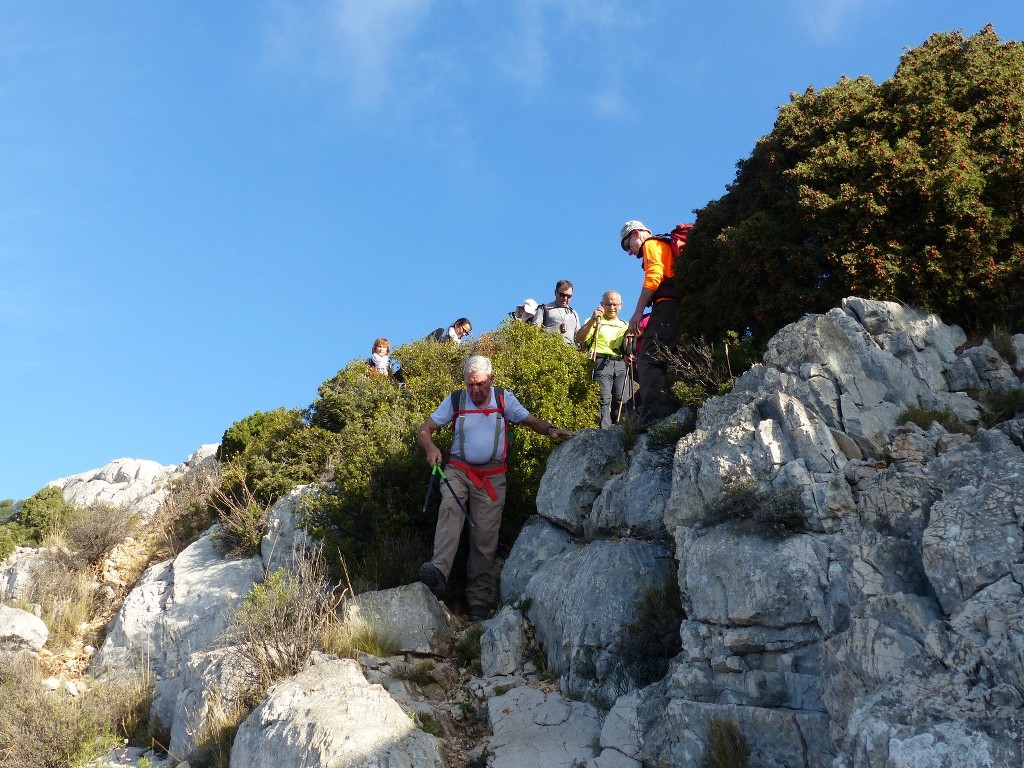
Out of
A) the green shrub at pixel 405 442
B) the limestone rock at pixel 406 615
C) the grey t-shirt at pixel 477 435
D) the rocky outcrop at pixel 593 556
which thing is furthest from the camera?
the green shrub at pixel 405 442

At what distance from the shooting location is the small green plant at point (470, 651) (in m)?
8.20

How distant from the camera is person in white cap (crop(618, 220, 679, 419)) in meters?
9.72

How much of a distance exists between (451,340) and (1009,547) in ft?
37.5

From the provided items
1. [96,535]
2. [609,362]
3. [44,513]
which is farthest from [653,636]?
[44,513]

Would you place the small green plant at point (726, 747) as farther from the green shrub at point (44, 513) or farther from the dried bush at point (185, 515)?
the green shrub at point (44, 513)

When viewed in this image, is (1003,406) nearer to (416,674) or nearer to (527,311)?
(416,674)

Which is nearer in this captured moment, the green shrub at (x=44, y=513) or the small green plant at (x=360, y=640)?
the small green plant at (x=360, y=640)

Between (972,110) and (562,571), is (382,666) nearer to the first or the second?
(562,571)

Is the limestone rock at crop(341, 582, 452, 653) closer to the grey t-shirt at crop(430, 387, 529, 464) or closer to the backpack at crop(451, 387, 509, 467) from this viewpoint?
the grey t-shirt at crop(430, 387, 529, 464)

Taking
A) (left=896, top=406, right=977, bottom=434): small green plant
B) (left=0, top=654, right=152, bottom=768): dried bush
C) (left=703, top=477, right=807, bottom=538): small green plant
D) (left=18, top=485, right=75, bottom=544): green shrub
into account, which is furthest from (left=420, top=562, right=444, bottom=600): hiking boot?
(left=18, top=485, right=75, bottom=544): green shrub

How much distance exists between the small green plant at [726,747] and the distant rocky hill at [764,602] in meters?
0.04

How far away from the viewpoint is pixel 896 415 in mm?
6824

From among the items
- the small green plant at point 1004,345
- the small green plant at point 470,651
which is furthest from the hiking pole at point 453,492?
the small green plant at point 1004,345

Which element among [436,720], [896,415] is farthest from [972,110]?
[436,720]
